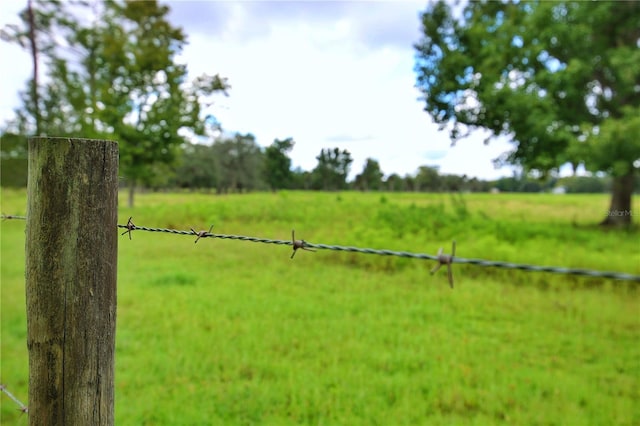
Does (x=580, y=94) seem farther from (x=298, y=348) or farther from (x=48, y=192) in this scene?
(x=48, y=192)

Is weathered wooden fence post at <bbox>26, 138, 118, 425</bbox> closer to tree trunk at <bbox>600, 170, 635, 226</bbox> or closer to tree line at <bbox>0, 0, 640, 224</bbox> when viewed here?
tree line at <bbox>0, 0, 640, 224</bbox>

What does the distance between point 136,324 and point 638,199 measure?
13438mm

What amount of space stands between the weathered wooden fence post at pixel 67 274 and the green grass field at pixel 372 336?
1770mm

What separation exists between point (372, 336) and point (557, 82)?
372 inches

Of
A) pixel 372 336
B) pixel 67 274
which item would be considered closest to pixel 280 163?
pixel 372 336

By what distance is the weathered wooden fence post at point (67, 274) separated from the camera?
1045 mm

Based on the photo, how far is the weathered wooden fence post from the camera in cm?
104

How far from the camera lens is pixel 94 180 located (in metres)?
1.06

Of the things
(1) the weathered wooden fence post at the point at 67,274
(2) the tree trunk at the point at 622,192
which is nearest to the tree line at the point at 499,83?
(2) the tree trunk at the point at 622,192

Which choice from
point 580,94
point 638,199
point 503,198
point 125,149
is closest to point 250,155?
point 125,149

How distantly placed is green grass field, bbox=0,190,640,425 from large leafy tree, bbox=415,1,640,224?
2.52 metres

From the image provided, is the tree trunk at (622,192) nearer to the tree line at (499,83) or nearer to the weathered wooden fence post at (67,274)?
the tree line at (499,83)

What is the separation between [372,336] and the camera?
13.6 feet

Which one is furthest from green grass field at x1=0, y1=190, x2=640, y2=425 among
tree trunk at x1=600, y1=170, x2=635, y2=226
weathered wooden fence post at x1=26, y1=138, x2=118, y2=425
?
tree trunk at x1=600, y1=170, x2=635, y2=226
